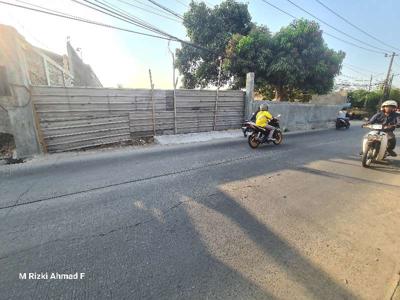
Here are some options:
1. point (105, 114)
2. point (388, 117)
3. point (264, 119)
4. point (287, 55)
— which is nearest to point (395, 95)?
point (287, 55)

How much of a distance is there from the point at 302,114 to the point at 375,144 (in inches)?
396

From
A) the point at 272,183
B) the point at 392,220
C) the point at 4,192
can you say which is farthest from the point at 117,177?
the point at 392,220

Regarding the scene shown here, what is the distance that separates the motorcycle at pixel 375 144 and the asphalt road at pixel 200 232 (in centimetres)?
66

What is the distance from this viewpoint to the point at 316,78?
15.9 meters

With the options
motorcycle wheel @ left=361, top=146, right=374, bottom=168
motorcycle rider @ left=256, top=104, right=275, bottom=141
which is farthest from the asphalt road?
motorcycle rider @ left=256, top=104, right=275, bottom=141

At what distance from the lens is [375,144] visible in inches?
249

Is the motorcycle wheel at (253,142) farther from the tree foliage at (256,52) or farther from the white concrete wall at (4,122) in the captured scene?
the tree foliage at (256,52)

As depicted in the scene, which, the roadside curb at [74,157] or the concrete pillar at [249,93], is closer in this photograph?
the roadside curb at [74,157]

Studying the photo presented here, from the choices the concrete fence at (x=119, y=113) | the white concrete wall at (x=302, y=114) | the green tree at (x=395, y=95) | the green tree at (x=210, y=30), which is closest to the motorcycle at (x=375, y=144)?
the concrete fence at (x=119, y=113)

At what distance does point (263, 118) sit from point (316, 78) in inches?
392

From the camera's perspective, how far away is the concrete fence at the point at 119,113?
Result: 7.67 meters

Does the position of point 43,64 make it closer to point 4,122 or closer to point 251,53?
point 4,122

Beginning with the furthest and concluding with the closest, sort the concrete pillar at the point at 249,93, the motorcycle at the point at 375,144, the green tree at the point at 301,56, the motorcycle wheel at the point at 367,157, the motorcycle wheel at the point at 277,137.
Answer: the green tree at the point at 301,56
the concrete pillar at the point at 249,93
the motorcycle wheel at the point at 277,137
the motorcycle wheel at the point at 367,157
the motorcycle at the point at 375,144

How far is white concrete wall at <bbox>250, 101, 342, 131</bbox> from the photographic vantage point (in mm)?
14131
